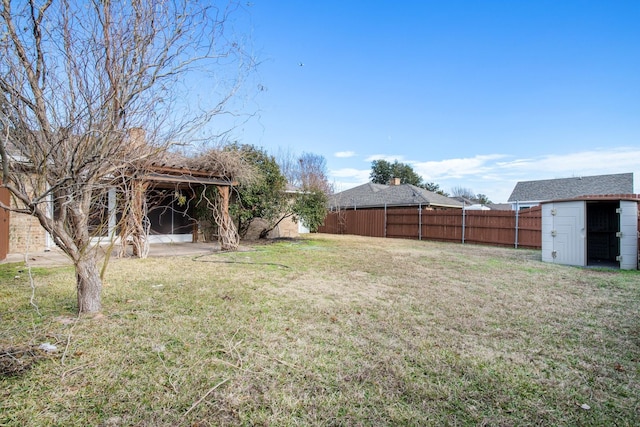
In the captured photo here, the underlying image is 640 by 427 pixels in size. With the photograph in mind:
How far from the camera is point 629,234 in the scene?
8039 millimetres

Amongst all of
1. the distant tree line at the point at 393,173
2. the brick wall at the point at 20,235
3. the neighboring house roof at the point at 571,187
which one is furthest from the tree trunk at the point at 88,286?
the distant tree line at the point at 393,173

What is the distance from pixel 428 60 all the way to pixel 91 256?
11876mm

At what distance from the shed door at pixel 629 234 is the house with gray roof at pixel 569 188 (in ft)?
36.4

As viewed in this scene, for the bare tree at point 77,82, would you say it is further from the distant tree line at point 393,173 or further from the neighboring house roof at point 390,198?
the distant tree line at point 393,173

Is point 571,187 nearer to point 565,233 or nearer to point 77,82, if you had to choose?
point 565,233

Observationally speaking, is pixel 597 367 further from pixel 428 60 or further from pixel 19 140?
pixel 428 60

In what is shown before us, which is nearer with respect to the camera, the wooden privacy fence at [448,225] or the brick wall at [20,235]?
the brick wall at [20,235]

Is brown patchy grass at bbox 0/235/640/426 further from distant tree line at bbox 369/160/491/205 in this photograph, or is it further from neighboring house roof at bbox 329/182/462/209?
distant tree line at bbox 369/160/491/205

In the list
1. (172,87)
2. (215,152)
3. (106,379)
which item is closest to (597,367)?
(106,379)

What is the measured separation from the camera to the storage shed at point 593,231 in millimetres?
8000

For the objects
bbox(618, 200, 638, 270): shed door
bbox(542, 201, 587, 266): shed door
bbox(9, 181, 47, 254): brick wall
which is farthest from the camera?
bbox(9, 181, 47, 254): brick wall

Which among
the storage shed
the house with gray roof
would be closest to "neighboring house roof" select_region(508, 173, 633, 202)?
the house with gray roof

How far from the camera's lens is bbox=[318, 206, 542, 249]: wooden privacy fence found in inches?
515

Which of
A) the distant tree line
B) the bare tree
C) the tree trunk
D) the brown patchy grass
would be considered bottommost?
the brown patchy grass
